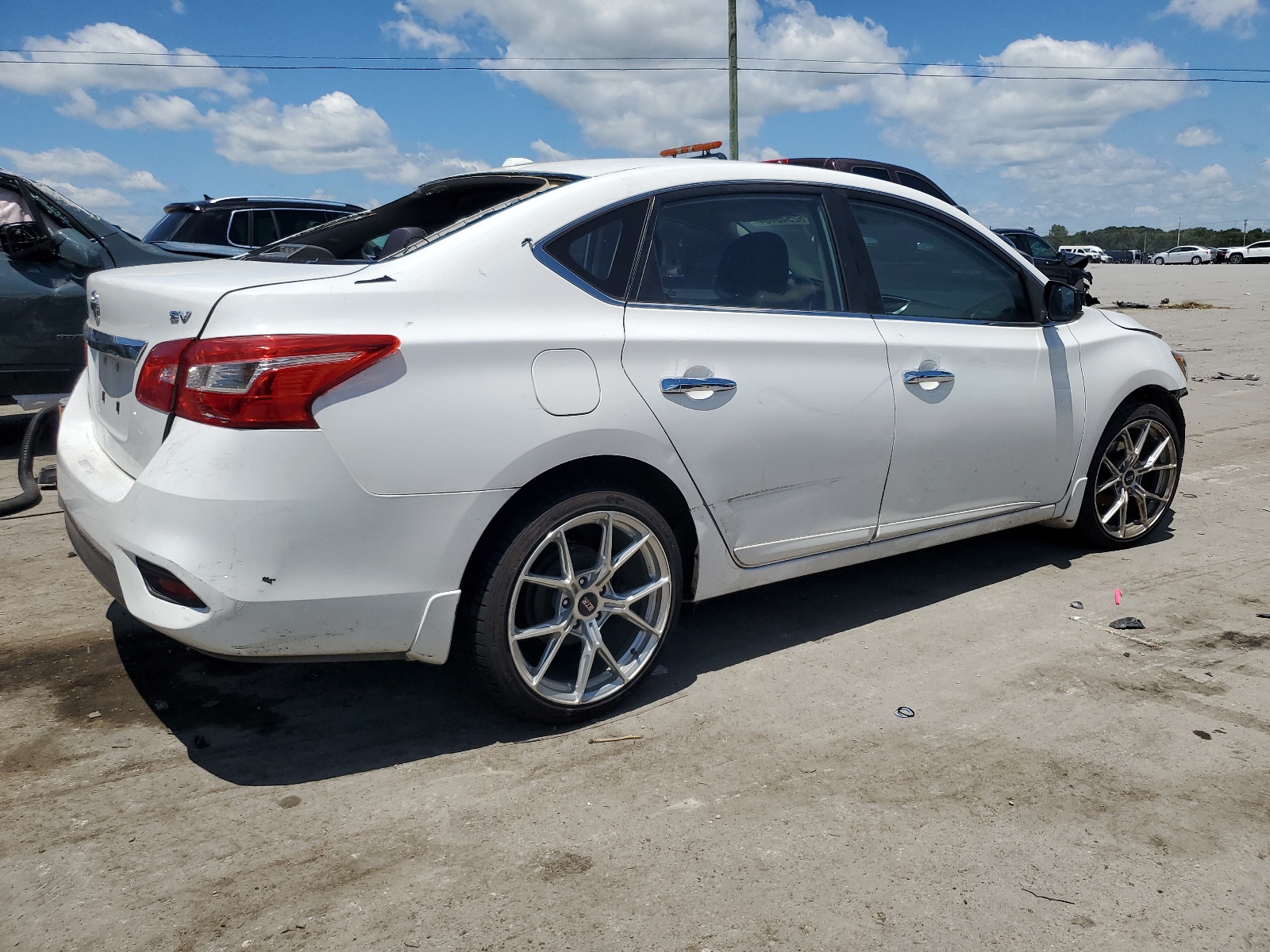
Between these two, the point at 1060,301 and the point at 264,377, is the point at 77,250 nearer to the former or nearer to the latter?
the point at 264,377

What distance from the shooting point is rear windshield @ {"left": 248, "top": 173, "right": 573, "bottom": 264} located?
3.42 metres

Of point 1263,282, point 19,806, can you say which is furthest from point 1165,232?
point 19,806

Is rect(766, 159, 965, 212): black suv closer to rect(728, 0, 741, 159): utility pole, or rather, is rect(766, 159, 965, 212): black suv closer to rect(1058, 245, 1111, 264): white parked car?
rect(728, 0, 741, 159): utility pole

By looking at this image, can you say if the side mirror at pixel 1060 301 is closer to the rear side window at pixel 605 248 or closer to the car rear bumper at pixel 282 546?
the rear side window at pixel 605 248

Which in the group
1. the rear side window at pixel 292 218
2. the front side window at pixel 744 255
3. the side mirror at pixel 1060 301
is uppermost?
the rear side window at pixel 292 218

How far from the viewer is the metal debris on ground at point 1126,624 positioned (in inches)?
162

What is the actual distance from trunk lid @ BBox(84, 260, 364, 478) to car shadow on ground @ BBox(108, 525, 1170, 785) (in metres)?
0.88

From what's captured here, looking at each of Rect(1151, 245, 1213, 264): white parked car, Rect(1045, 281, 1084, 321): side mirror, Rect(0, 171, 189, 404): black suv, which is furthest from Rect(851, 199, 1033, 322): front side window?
Rect(1151, 245, 1213, 264): white parked car

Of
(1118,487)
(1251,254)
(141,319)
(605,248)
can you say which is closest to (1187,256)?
(1251,254)

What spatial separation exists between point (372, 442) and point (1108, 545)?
12.8 ft

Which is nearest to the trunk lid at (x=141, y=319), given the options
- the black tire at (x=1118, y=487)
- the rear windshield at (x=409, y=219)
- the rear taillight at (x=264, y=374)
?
the rear taillight at (x=264, y=374)

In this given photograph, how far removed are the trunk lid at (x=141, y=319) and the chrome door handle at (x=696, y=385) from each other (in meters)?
1.00

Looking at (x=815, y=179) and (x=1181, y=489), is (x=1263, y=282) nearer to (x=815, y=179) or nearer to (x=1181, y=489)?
(x=1181, y=489)

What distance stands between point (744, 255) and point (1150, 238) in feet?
307
